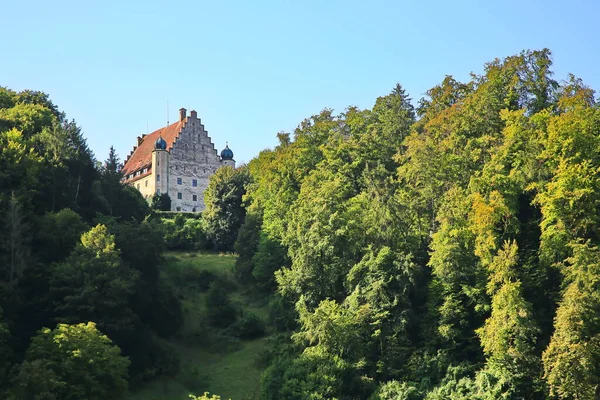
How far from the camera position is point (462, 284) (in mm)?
44438

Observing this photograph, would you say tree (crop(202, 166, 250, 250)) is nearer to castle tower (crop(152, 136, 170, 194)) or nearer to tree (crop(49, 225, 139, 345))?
castle tower (crop(152, 136, 170, 194))

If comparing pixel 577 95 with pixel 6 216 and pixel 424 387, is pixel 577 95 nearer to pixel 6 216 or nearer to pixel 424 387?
pixel 424 387

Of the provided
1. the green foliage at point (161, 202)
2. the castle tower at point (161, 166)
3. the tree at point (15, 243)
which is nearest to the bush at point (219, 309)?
the tree at point (15, 243)

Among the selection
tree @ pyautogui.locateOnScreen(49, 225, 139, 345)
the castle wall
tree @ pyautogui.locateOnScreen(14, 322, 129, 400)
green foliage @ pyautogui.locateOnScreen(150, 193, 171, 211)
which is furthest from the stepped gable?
tree @ pyautogui.locateOnScreen(14, 322, 129, 400)

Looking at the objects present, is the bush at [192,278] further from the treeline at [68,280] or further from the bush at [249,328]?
the bush at [249,328]

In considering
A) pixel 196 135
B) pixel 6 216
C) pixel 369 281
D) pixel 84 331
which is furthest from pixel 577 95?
pixel 196 135

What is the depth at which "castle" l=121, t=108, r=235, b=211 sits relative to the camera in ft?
308

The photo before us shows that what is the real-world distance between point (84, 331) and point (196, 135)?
60224mm

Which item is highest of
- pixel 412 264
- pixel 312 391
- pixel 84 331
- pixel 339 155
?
pixel 339 155

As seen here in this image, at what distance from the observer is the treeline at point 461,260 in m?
39.8

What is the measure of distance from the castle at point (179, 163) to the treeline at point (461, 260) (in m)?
40.9

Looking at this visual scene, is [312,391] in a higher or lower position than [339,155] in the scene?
lower

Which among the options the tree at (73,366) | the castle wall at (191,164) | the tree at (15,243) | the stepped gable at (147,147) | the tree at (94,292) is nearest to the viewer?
the tree at (73,366)

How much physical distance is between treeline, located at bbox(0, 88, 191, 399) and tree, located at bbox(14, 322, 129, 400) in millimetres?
48
